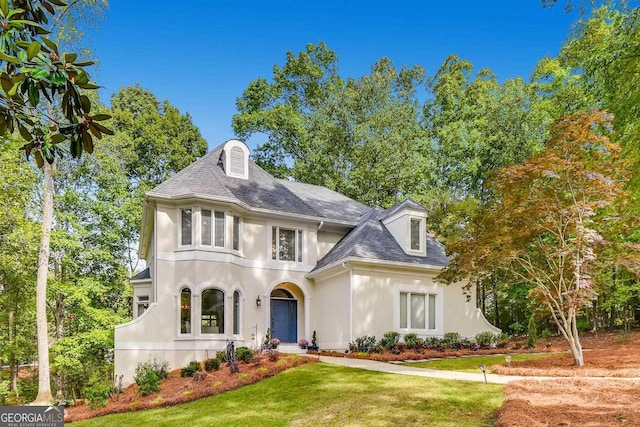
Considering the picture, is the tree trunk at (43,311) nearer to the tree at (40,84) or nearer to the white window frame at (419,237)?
the white window frame at (419,237)

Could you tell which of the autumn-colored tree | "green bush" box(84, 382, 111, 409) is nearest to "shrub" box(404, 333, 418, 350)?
the autumn-colored tree

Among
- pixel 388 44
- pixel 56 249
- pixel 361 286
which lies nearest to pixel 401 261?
pixel 361 286

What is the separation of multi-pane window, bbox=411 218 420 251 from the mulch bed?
10.2 meters

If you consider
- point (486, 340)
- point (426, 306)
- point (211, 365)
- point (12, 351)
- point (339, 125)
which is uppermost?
point (339, 125)

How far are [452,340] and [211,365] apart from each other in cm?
896

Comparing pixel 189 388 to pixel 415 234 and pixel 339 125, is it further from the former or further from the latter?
pixel 339 125

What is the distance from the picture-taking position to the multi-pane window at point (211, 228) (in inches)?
661

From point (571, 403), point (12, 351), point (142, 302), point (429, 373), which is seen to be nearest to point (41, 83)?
point (571, 403)

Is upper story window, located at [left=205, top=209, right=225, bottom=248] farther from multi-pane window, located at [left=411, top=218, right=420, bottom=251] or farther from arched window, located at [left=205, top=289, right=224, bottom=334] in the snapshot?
multi-pane window, located at [left=411, top=218, right=420, bottom=251]

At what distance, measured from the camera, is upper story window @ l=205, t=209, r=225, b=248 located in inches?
661

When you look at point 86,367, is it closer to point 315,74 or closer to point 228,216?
point 228,216

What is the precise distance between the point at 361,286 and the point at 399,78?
21.5 meters

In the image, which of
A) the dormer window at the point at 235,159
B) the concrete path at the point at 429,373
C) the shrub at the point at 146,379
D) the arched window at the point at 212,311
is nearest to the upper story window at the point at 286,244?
the dormer window at the point at 235,159

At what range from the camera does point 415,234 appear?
62.9 feet
